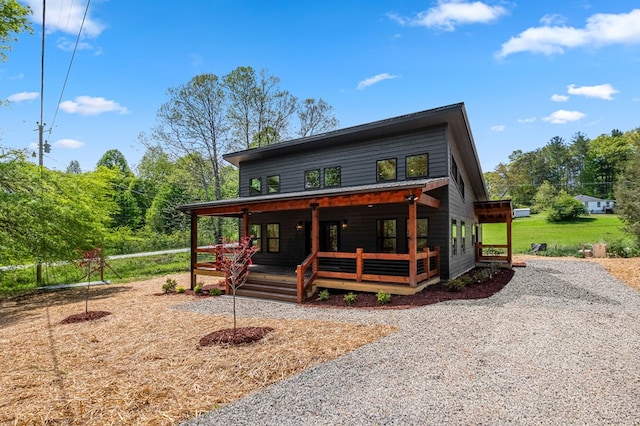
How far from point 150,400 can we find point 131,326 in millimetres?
4528

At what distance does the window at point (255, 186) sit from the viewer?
16.6m

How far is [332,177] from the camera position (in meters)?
14.2

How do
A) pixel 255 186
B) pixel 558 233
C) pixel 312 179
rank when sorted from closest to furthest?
pixel 312 179 < pixel 255 186 < pixel 558 233

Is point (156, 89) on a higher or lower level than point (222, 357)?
higher

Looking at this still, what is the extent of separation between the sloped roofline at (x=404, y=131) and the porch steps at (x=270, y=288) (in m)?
5.83

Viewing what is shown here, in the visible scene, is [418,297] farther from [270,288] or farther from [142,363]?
[142,363]

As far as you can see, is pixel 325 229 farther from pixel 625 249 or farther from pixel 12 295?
pixel 625 249

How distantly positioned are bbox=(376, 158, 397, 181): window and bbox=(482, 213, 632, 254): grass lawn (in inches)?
789

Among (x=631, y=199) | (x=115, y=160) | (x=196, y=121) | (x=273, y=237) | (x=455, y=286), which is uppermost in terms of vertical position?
(x=115, y=160)

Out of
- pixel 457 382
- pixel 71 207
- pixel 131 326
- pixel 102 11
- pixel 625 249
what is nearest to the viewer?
pixel 457 382

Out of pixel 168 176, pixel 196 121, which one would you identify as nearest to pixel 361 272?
pixel 196 121

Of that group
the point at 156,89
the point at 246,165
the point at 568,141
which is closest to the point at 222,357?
the point at 246,165

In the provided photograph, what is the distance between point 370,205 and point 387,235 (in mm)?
1287

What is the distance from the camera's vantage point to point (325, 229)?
46.3 feet
